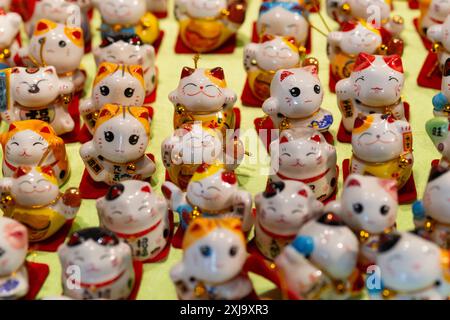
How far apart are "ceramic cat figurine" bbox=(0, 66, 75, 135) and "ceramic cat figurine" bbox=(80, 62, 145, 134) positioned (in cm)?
14

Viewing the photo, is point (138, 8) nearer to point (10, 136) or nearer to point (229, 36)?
point (229, 36)

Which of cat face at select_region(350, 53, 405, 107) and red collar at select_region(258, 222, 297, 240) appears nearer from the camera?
red collar at select_region(258, 222, 297, 240)

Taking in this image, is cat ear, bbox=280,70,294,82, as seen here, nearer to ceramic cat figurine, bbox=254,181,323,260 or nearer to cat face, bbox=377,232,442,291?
ceramic cat figurine, bbox=254,181,323,260

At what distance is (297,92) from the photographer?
11.0 feet

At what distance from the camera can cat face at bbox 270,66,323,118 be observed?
3355 mm

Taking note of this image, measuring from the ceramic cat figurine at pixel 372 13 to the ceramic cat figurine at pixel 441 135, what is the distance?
81cm

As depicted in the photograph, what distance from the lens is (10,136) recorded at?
10.7 ft

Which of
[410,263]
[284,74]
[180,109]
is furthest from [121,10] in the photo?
[410,263]

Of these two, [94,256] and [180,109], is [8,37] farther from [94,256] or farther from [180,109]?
[94,256]

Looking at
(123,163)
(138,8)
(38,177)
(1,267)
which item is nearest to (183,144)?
(123,163)

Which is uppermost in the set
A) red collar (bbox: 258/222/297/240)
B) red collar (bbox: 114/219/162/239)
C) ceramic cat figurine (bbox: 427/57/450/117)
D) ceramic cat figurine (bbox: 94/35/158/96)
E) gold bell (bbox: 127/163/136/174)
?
ceramic cat figurine (bbox: 427/57/450/117)

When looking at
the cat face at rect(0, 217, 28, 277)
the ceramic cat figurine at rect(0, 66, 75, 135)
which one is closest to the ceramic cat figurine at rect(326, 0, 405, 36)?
the ceramic cat figurine at rect(0, 66, 75, 135)

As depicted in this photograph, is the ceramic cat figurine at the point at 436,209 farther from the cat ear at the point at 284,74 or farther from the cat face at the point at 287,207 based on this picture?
the cat ear at the point at 284,74

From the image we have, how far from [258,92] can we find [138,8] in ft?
2.40
